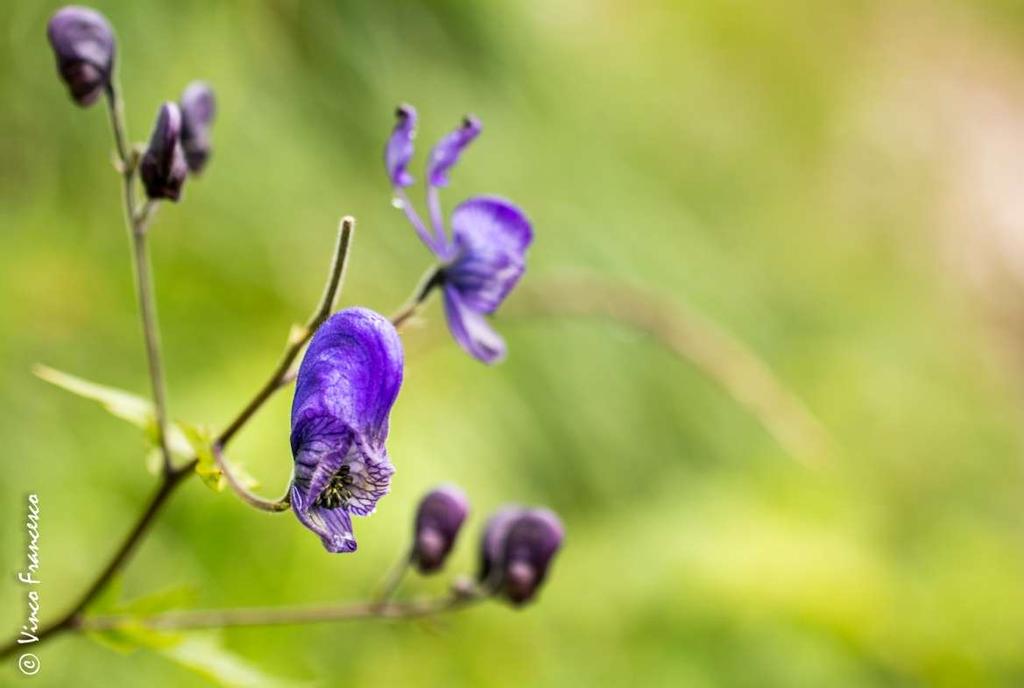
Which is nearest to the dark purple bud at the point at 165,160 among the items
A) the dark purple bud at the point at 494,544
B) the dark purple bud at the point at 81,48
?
the dark purple bud at the point at 81,48

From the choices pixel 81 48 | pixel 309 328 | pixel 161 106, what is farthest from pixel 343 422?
pixel 81 48

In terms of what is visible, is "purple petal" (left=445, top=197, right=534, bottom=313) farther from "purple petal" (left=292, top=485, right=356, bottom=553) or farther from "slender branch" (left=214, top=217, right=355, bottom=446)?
"purple petal" (left=292, top=485, right=356, bottom=553)

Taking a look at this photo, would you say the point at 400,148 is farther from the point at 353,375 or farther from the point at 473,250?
the point at 353,375

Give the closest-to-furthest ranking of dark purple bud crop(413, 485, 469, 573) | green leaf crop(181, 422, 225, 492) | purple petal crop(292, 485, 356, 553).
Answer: purple petal crop(292, 485, 356, 553), green leaf crop(181, 422, 225, 492), dark purple bud crop(413, 485, 469, 573)

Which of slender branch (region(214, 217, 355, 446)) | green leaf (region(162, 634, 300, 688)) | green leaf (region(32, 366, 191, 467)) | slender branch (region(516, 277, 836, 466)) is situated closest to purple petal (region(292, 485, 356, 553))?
slender branch (region(214, 217, 355, 446))

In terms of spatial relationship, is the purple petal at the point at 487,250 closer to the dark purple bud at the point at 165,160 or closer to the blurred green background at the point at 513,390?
the dark purple bud at the point at 165,160

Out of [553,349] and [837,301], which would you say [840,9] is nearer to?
[837,301]
